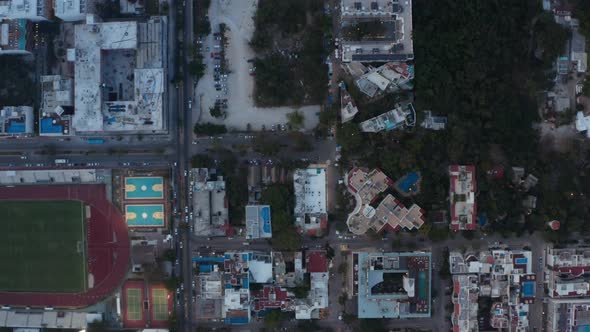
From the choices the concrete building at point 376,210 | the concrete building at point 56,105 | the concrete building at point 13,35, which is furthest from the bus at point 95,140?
the concrete building at point 376,210

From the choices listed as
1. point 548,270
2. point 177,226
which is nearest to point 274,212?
point 177,226

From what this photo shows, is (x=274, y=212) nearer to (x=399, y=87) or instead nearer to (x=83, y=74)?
(x=399, y=87)

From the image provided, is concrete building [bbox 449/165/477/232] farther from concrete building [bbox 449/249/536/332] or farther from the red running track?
the red running track

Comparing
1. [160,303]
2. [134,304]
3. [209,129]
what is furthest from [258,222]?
[134,304]

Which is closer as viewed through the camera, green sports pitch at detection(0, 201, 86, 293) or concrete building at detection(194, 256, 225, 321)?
concrete building at detection(194, 256, 225, 321)

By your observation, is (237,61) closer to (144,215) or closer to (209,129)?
(209,129)

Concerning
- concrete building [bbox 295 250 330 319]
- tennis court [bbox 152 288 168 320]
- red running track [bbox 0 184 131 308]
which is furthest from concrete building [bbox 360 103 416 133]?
red running track [bbox 0 184 131 308]
